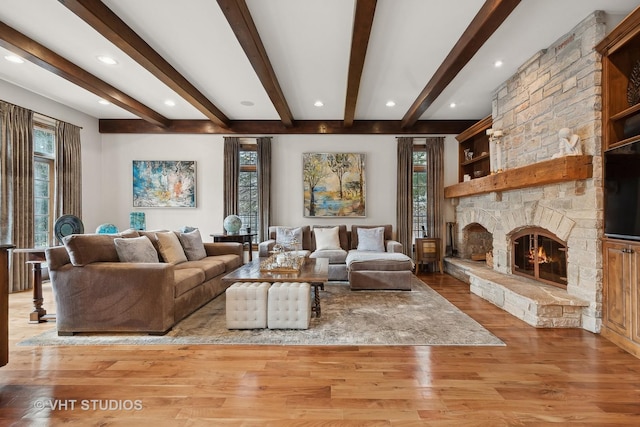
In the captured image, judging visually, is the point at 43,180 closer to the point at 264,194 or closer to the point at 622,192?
the point at 264,194

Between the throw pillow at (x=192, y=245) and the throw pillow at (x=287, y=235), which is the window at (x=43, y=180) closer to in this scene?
the throw pillow at (x=192, y=245)

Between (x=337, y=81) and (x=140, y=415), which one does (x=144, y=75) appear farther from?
(x=140, y=415)

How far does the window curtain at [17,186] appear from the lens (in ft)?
14.1

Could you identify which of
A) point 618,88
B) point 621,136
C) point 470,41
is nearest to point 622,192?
point 621,136

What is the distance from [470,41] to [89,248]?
13.9 feet

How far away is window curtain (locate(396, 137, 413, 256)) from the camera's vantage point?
241 inches

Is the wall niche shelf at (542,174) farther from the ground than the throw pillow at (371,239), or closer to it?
farther from the ground

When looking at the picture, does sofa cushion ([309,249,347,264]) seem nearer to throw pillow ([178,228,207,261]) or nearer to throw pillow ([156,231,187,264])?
throw pillow ([178,228,207,261])

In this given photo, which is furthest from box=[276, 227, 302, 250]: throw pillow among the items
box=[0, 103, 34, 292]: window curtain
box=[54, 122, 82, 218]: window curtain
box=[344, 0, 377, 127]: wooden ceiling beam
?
box=[0, 103, 34, 292]: window curtain

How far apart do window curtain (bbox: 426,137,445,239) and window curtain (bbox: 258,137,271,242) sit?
324 cm

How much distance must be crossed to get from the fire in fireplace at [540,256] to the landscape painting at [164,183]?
227 inches

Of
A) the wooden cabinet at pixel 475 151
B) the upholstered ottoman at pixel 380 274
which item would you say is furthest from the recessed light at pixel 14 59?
the wooden cabinet at pixel 475 151

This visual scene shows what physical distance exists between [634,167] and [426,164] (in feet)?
12.9

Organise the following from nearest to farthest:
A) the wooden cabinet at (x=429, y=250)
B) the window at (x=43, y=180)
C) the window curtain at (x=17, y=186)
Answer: the window curtain at (x=17, y=186)
the window at (x=43, y=180)
the wooden cabinet at (x=429, y=250)
